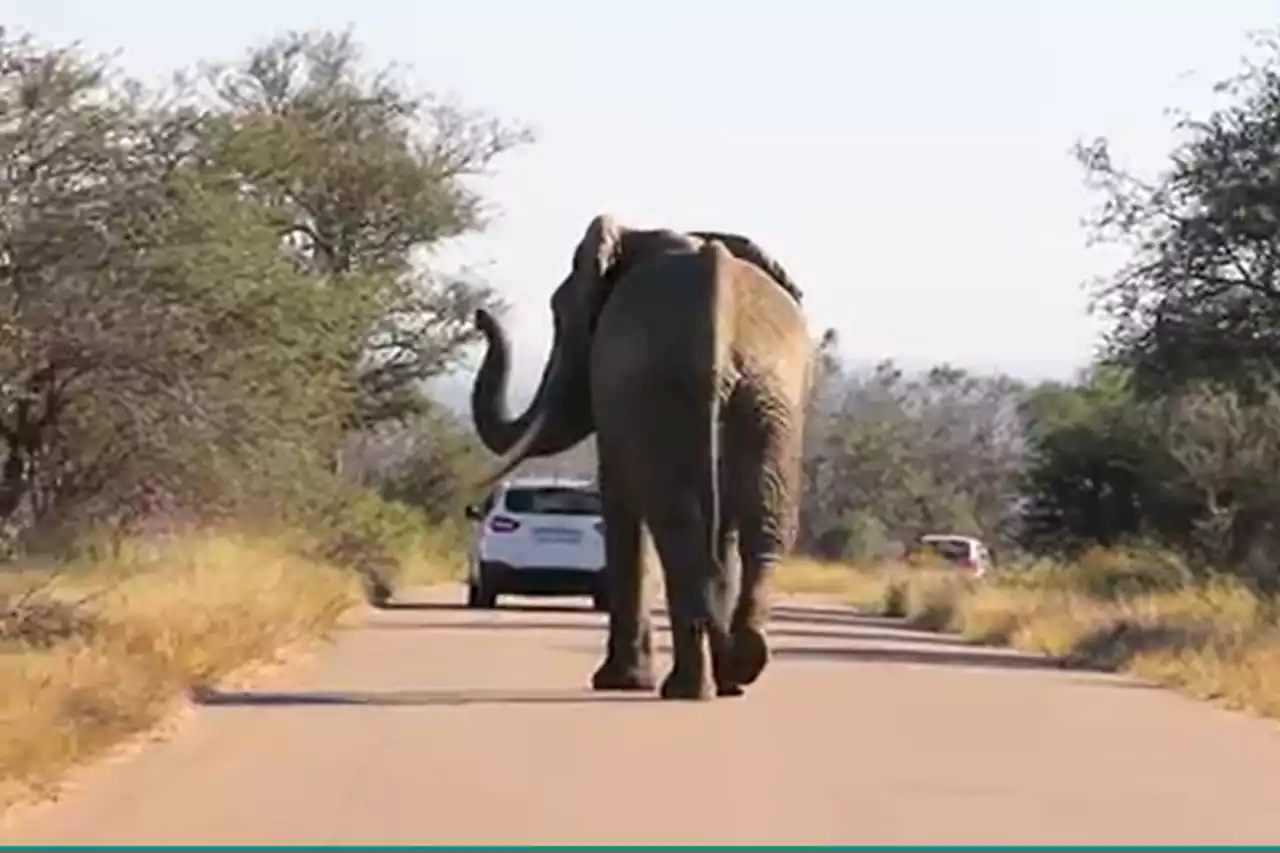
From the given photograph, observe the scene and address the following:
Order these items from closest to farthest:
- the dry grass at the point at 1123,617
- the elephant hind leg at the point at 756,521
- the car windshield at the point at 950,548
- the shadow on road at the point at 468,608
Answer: the elephant hind leg at the point at 756,521
the dry grass at the point at 1123,617
the shadow on road at the point at 468,608
the car windshield at the point at 950,548

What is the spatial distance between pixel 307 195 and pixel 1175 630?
24684 mm

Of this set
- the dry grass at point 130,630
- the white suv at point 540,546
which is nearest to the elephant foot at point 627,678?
the dry grass at point 130,630

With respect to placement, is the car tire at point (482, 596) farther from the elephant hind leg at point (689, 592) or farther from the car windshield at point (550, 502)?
the elephant hind leg at point (689, 592)

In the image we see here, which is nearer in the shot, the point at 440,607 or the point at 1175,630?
the point at 1175,630

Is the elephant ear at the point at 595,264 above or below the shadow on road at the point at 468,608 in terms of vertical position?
above

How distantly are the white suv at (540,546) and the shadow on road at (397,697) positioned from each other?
16.5m

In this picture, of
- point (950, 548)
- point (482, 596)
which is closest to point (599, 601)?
point (482, 596)

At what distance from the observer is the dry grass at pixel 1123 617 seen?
24547 millimetres

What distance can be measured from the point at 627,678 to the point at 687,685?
133 centimetres

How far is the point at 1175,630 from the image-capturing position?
30.1 m

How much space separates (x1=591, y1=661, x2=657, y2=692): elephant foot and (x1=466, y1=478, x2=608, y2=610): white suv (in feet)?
53.0

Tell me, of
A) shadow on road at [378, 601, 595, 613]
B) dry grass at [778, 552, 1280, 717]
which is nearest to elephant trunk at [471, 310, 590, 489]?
dry grass at [778, 552, 1280, 717]

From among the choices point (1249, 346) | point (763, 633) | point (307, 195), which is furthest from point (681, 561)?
point (307, 195)

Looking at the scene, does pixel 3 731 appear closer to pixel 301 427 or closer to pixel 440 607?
pixel 301 427
